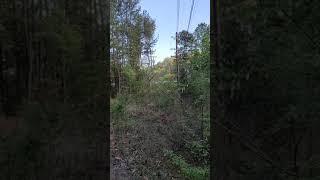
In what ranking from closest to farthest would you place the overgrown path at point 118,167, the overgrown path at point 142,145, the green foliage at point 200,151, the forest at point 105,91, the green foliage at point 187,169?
the forest at point 105,91 < the green foliage at point 187,169 < the overgrown path at point 118,167 < the overgrown path at point 142,145 < the green foliage at point 200,151

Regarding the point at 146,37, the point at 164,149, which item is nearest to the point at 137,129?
the point at 164,149

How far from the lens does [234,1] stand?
1582 millimetres

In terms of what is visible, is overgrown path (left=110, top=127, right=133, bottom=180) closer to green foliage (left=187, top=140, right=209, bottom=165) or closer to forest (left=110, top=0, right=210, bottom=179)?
forest (left=110, top=0, right=210, bottom=179)

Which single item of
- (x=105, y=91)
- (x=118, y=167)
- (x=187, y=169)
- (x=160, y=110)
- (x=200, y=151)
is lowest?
(x=118, y=167)

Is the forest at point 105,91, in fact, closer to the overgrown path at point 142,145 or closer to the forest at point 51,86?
the forest at point 51,86

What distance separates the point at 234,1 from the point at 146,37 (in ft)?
47.4

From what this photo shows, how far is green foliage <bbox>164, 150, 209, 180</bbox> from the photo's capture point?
541 cm

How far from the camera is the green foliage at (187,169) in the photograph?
5414 millimetres

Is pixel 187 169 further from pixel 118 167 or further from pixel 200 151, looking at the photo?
pixel 118 167

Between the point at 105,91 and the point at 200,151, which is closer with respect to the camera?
the point at 105,91

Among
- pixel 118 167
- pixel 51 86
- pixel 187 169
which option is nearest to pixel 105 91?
pixel 51 86

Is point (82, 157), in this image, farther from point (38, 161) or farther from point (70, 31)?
point (70, 31)

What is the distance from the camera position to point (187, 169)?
5.88 meters

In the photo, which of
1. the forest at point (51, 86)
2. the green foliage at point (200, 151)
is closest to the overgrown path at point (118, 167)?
the green foliage at point (200, 151)
